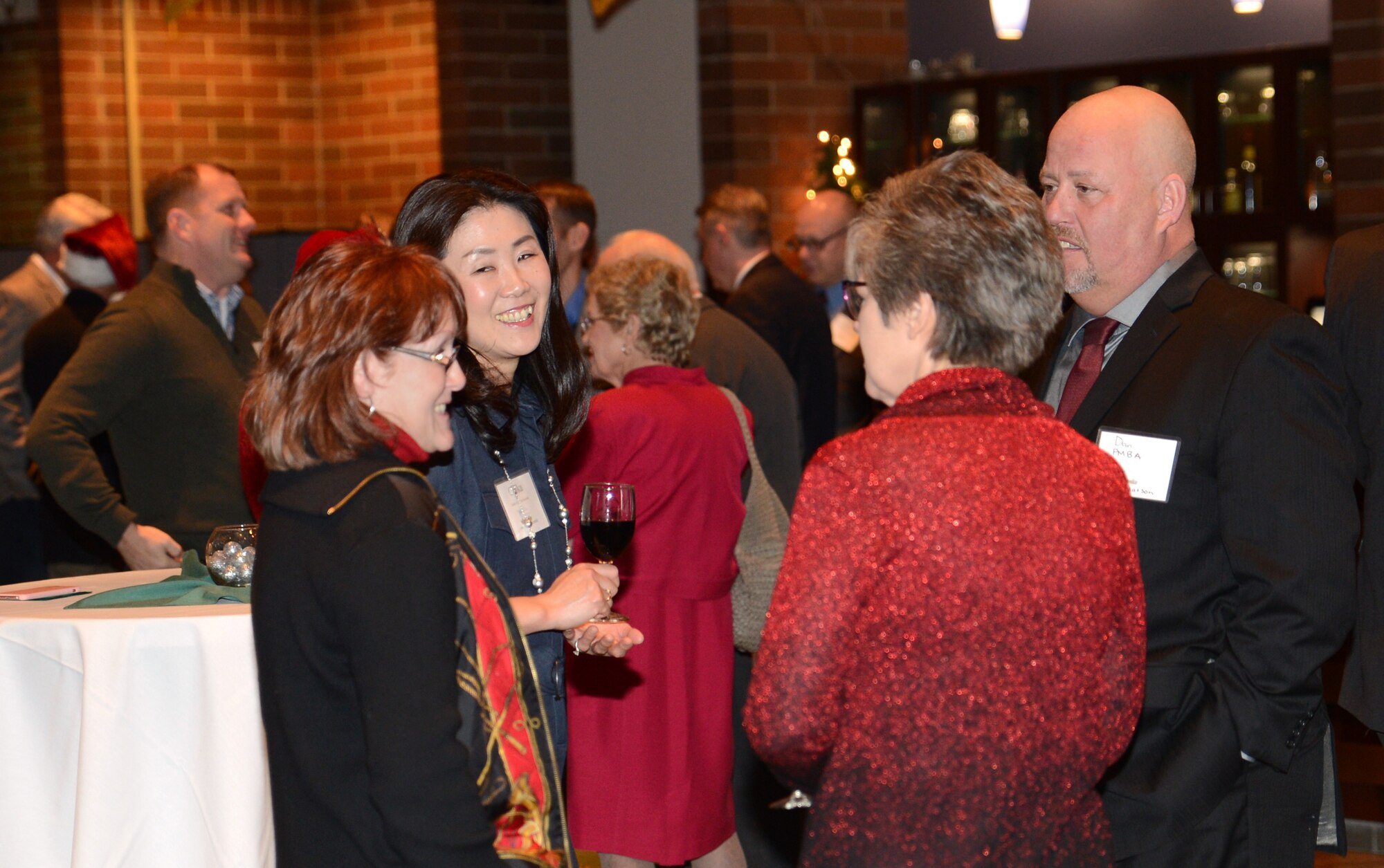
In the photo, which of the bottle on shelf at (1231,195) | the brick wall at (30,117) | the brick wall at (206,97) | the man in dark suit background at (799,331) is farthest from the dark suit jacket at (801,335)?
the brick wall at (30,117)

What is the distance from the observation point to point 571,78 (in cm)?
722

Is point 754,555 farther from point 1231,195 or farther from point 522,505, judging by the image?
point 1231,195

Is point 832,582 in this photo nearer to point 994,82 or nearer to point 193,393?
point 193,393

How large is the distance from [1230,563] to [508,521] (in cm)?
108

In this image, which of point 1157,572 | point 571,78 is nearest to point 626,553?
point 1157,572

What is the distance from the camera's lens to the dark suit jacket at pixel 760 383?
4.29 metres

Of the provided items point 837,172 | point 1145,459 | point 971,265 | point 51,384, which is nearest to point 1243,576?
point 1145,459

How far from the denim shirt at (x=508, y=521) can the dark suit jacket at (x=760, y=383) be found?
2.01 m

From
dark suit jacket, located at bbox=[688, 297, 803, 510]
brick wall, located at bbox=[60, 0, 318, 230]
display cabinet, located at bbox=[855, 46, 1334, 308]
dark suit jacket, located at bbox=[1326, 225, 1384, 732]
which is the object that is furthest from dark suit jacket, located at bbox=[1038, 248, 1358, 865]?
brick wall, located at bbox=[60, 0, 318, 230]

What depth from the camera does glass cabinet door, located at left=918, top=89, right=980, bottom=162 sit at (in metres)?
7.28

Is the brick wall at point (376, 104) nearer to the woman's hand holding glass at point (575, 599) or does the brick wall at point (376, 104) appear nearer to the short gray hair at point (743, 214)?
the short gray hair at point (743, 214)

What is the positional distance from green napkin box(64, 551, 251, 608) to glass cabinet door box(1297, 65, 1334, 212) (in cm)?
560

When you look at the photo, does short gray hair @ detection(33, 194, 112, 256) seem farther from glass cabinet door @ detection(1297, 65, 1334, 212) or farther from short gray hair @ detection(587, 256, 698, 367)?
glass cabinet door @ detection(1297, 65, 1334, 212)

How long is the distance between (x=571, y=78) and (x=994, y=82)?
2.22 metres
